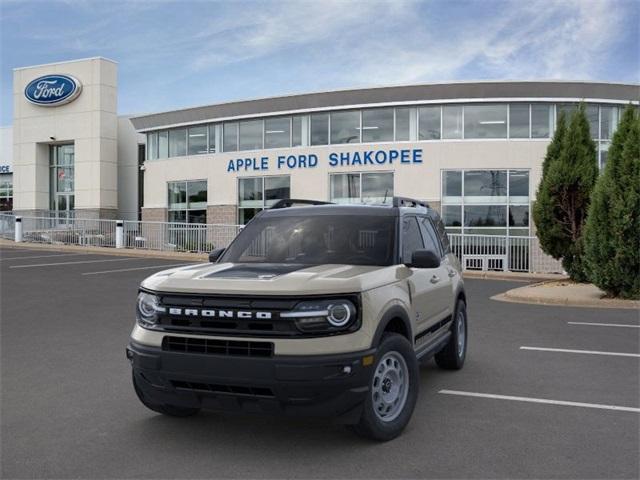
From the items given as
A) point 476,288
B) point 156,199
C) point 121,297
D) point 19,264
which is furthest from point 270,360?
point 156,199

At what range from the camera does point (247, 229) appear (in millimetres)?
6008

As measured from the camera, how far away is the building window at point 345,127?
27.4 metres

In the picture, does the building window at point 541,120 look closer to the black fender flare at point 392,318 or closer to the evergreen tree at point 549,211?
the evergreen tree at point 549,211

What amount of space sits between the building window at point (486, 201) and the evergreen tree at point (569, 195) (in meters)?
8.07

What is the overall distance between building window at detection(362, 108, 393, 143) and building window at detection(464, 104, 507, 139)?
313 cm

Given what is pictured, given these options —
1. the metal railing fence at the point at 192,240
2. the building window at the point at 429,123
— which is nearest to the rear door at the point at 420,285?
the metal railing fence at the point at 192,240

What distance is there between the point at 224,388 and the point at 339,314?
890mm

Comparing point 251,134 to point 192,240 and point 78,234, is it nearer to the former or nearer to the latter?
point 192,240

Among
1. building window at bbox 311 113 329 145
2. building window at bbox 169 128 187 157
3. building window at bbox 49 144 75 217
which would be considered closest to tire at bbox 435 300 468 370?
building window at bbox 311 113 329 145

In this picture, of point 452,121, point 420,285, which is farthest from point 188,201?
point 420,285

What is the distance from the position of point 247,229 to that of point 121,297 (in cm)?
764

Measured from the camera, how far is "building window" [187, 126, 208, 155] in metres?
31.5

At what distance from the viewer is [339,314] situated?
4.20 meters

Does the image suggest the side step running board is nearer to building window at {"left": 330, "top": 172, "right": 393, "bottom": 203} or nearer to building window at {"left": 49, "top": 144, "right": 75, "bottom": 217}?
building window at {"left": 330, "top": 172, "right": 393, "bottom": 203}
